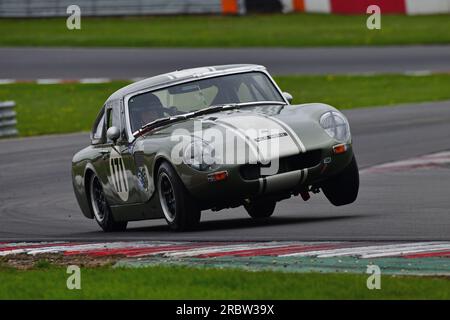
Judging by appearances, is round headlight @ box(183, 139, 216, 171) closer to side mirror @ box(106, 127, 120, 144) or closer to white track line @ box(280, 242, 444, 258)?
side mirror @ box(106, 127, 120, 144)

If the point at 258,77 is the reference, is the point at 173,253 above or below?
below

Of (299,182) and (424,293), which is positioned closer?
(424,293)

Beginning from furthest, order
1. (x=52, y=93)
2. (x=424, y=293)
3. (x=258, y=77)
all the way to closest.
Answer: (x=52, y=93)
(x=258, y=77)
(x=424, y=293)

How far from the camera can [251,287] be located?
6926mm

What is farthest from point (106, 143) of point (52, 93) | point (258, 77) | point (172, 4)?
point (172, 4)

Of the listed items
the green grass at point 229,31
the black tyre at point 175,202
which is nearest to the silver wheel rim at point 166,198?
the black tyre at point 175,202

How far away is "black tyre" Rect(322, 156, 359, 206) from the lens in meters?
10.7

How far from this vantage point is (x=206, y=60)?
1296 inches

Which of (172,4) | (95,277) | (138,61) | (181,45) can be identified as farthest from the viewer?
(172,4)

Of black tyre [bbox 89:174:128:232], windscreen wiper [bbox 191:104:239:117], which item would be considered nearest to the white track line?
windscreen wiper [bbox 191:104:239:117]

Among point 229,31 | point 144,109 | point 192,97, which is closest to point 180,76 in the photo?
point 192,97

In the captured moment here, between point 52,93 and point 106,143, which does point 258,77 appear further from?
point 52,93

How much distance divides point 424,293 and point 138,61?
91.7ft

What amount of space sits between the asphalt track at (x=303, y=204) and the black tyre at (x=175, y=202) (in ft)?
0.45
